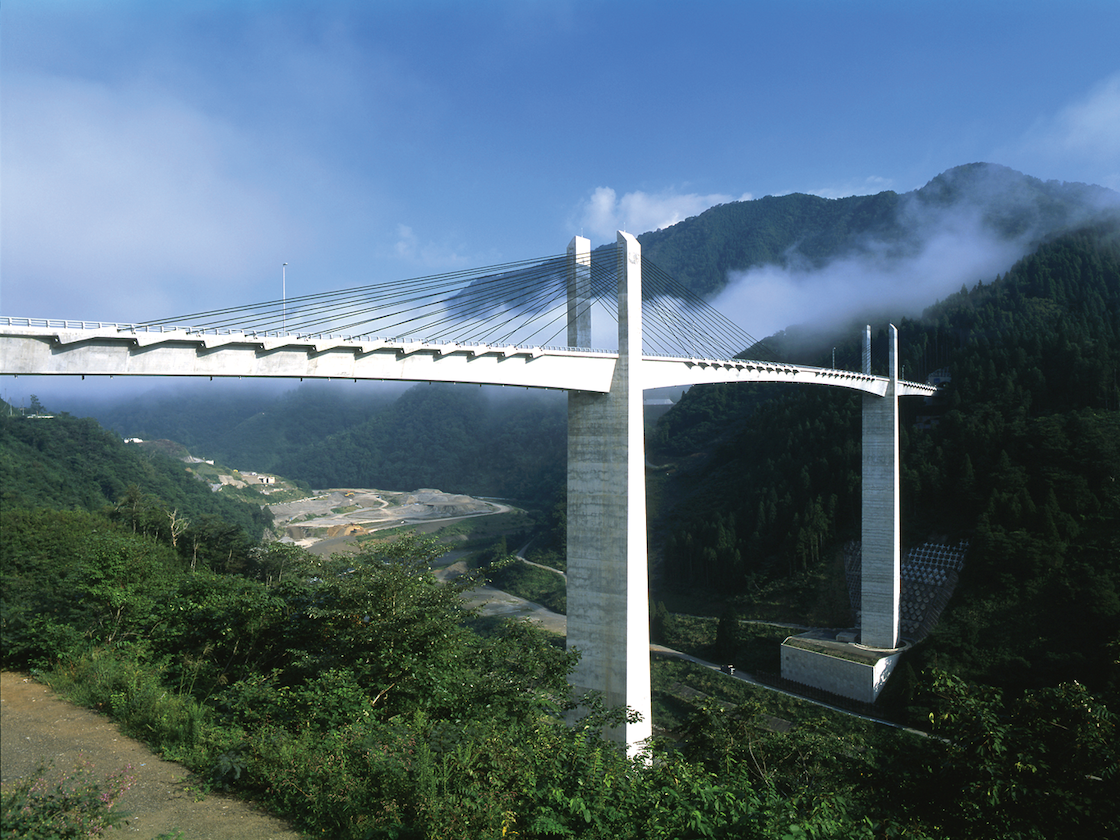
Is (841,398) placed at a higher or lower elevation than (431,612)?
higher

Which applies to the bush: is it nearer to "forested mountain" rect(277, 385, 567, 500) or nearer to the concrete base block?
the concrete base block

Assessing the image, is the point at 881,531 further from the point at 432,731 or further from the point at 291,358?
the point at 432,731

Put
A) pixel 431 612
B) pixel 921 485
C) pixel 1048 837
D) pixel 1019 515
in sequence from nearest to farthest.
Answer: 1. pixel 1048 837
2. pixel 431 612
3. pixel 1019 515
4. pixel 921 485

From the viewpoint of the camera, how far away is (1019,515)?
116 feet

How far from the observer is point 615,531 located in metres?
15.9

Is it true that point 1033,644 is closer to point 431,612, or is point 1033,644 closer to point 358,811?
point 431,612

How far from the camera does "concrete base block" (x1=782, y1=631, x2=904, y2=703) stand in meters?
31.5

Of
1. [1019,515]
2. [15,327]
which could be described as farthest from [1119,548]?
[15,327]

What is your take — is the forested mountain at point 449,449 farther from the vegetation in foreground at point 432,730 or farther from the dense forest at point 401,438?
the vegetation in foreground at point 432,730

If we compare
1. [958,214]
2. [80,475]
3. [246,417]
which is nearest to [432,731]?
[80,475]

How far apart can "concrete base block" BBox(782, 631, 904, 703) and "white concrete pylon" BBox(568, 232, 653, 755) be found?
799 inches

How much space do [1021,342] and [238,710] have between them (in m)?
61.1

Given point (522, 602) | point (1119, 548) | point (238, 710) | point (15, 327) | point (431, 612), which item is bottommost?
point (522, 602)

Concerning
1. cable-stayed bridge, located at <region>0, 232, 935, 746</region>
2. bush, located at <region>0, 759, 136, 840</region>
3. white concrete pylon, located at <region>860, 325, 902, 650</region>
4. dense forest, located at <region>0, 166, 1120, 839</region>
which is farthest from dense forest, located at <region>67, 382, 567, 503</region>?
bush, located at <region>0, 759, 136, 840</region>
